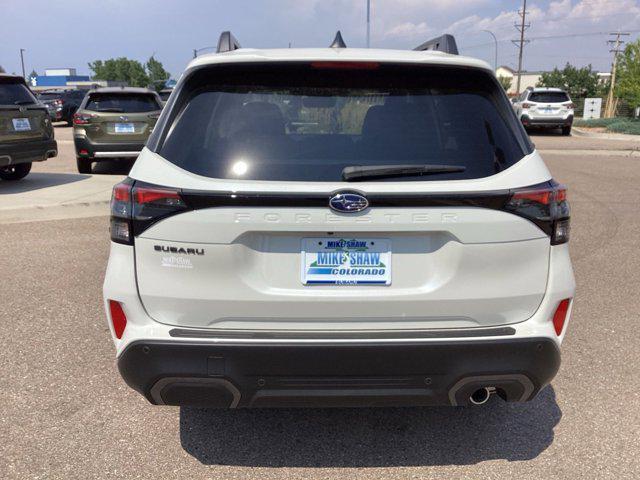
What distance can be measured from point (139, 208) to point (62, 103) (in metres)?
31.8

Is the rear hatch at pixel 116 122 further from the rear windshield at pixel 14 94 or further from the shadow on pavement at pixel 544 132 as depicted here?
the shadow on pavement at pixel 544 132

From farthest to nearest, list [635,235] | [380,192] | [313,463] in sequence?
1. [635,235]
2. [313,463]
3. [380,192]

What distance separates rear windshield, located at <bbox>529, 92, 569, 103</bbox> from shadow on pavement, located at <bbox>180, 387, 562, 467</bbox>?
24100mm

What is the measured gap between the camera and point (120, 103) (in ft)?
41.0

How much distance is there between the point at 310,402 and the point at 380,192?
0.91m

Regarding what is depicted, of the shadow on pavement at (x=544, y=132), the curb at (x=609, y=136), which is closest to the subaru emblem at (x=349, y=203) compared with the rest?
the curb at (x=609, y=136)

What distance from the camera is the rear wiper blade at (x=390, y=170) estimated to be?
Result: 94.3 inches

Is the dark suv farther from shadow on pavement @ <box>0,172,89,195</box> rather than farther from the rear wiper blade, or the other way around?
the rear wiper blade

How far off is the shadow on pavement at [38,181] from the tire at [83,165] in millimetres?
237

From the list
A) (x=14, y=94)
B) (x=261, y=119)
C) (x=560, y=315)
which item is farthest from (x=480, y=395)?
(x=14, y=94)

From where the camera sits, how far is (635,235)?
760 cm

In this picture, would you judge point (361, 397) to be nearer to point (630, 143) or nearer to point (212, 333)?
point (212, 333)

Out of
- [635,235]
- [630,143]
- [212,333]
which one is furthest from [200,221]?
[630,143]

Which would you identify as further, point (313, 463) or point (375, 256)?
point (313, 463)
